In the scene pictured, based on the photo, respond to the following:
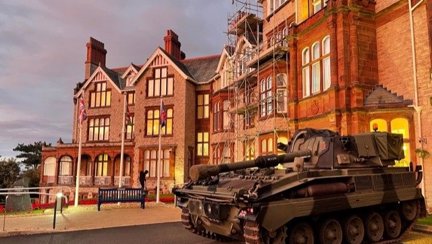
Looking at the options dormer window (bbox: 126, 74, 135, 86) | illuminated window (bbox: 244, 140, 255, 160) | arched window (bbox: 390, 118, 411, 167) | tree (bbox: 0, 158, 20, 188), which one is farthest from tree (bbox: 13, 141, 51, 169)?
arched window (bbox: 390, 118, 411, 167)

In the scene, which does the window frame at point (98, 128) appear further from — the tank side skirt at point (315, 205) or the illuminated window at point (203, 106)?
the tank side skirt at point (315, 205)

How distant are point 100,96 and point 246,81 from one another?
1805 centimetres

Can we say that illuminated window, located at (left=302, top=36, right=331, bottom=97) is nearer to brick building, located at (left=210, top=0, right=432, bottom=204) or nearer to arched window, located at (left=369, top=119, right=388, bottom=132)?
brick building, located at (left=210, top=0, right=432, bottom=204)

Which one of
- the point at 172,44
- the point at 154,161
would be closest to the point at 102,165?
the point at 154,161

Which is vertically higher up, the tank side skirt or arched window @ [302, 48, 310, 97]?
arched window @ [302, 48, 310, 97]

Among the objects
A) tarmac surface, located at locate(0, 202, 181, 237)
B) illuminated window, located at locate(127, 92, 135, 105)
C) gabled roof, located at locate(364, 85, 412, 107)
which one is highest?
illuminated window, located at locate(127, 92, 135, 105)

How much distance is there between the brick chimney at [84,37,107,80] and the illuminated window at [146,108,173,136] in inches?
369

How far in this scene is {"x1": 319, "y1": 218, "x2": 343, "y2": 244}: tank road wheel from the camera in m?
8.94

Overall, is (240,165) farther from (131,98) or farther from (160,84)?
(131,98)

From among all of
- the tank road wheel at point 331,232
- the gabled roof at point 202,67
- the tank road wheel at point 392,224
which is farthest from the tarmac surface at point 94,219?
the gabled roof at point 202,67

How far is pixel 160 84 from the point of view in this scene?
35438 mm

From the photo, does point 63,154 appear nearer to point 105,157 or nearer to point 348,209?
point 105,157

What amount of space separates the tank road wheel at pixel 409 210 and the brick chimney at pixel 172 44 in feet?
98.7

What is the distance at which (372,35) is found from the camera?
17359 mm
